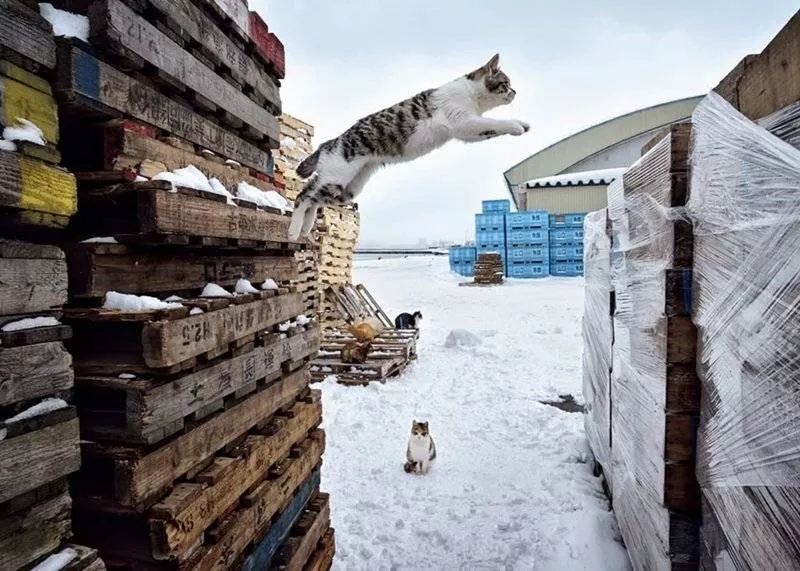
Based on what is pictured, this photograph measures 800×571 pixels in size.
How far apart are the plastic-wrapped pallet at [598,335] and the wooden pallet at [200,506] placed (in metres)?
2.92

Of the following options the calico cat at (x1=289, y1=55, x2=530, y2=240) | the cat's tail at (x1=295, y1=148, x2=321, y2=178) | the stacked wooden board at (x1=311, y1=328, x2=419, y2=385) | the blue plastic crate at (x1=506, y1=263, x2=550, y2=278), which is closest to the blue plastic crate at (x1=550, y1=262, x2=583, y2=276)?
the blue plastic crate at (x1=506, y1=263, x2=550, y2=278)

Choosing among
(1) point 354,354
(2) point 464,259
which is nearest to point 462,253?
(2) point 464,259

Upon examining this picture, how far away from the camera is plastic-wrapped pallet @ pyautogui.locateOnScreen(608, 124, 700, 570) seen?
245cm

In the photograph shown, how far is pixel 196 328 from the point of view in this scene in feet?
7.00

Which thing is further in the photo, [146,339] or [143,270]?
[143,270]

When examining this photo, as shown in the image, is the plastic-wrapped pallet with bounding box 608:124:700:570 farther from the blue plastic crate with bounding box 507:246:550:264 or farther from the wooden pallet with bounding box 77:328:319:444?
the blue plastic crate with bounding box 507:246:550:264

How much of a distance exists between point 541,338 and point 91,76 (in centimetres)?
1160

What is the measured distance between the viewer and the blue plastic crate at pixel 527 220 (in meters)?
26.2

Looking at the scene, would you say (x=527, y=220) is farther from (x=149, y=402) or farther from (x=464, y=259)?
(x=149, y=402)

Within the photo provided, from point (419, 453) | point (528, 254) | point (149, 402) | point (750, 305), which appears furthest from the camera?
point (528, 254)

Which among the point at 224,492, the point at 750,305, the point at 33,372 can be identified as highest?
the point at 750,305

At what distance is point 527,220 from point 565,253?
2772mm

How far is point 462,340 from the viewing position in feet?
37.4

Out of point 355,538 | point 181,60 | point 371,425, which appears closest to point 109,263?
point 181,60
